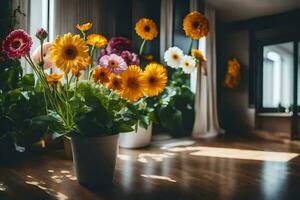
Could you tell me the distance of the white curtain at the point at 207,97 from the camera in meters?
3.41

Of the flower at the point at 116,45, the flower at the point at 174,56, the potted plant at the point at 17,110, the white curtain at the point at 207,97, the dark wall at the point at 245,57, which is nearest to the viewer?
the potted plant at the point at 17,110

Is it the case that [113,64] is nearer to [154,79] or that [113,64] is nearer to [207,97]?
[154,79]

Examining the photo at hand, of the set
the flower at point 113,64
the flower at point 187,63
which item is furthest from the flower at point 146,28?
the flower at point 113,64

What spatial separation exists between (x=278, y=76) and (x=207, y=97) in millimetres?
956

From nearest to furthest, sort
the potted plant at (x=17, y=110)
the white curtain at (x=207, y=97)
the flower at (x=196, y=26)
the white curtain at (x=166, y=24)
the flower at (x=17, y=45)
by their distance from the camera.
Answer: the flower at (x=17, y=45), the potted plant at (x=17, y=110), the flower at (x=196, y=26), the white curtain at (x=166, y=24), the white curtain at (x=207, y=97)

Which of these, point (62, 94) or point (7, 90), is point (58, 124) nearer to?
point (62, 94)

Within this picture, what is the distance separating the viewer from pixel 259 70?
3852mm

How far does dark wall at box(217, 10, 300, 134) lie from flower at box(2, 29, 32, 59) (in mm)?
3260

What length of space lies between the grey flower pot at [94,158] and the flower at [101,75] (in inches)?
9.7

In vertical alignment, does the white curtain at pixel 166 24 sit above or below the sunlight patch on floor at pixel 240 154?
above

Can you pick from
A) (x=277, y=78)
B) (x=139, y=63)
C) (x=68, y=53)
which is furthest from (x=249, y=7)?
(x=68, y=53)

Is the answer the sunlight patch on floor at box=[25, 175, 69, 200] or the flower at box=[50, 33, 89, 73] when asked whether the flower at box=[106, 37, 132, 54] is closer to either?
the flower at box=[50, 33, 89, 73]

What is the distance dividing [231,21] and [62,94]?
3.39 m

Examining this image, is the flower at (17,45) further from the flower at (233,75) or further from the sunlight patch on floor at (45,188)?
the flower at (233,75)
